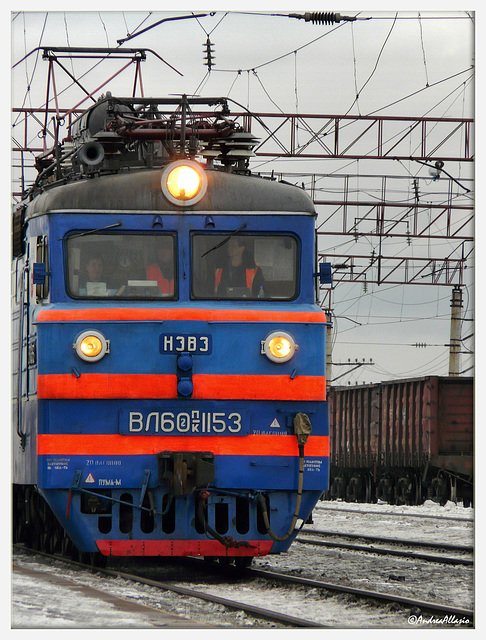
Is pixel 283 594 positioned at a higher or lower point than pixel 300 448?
lower

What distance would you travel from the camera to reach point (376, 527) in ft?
67.9

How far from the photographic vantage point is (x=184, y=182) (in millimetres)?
10008

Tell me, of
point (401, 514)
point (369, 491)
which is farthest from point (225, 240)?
point (369, 491)

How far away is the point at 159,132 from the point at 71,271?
139cm

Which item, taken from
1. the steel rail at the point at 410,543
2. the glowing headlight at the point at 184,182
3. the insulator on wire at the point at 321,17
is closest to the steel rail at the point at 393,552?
the steel rail at the point at 410,543

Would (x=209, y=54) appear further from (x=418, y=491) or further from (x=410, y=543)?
(x=418, y=491)

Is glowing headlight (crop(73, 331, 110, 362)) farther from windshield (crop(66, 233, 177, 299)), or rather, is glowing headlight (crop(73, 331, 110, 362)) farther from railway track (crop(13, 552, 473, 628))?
railway track (crop(13, 552, 473, 628))

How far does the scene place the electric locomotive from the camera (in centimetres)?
969

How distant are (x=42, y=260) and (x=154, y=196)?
1.09 metres

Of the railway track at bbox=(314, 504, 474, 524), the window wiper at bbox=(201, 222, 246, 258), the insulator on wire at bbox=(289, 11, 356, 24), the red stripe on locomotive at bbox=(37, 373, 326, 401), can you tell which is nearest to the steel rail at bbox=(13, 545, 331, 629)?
the red stripe on locomotive at bbox=(37, 373, 326, 401)

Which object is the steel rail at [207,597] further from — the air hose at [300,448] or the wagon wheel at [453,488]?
the wagon wheel at [453,488]

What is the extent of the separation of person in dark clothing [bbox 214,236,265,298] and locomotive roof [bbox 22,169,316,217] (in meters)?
0.34

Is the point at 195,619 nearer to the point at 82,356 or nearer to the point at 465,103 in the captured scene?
the point at 82,356

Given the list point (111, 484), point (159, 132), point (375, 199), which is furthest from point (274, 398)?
point (375, 199)
